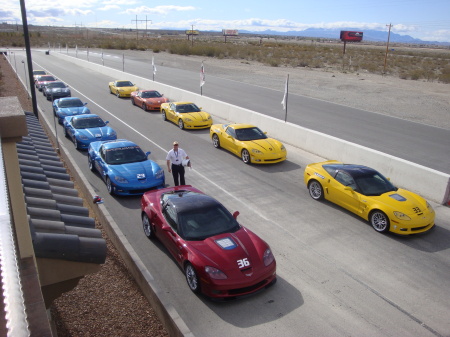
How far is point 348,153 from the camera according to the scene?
48.6 feet

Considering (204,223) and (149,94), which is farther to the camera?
(149,94)

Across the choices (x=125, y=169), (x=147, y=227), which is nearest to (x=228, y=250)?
(x=147, y=227)

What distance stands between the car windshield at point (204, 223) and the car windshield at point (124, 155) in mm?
5046

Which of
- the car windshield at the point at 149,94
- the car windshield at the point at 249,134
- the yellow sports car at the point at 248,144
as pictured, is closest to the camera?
the yellow sports car at the point at 248,144

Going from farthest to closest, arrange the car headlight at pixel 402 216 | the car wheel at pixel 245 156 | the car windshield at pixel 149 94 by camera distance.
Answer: the car windshield at pixel 149 94, the car wheel at pixel 245 156, the car headlight at pixel 402 216

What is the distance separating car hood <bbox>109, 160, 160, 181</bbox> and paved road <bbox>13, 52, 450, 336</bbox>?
2.22 ft

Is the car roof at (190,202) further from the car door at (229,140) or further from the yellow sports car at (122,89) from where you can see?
the yellow sports car at (122,89)

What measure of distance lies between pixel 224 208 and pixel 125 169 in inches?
178

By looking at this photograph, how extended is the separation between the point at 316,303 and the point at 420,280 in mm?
2384

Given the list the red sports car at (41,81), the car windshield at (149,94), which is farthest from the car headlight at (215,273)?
the red sports car at (41,81)

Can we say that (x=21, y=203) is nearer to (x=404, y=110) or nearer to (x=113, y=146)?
(x=113, y=146)

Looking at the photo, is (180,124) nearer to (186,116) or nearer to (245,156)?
(186,116)

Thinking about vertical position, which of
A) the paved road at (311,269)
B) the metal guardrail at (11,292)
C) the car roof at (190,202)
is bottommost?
A: the paved road at (311,269)

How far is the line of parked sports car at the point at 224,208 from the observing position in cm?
720
